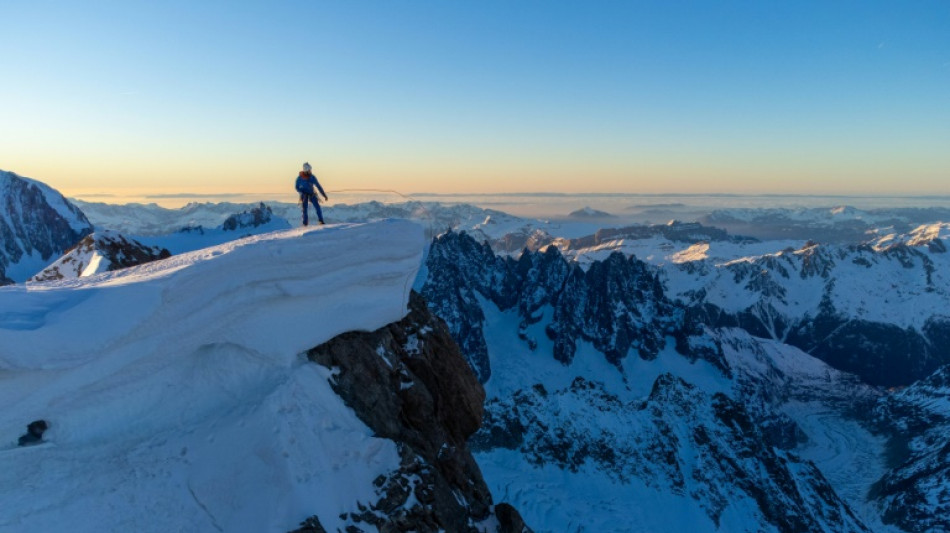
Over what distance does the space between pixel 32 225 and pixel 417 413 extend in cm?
21338

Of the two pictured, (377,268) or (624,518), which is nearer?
(377,268)

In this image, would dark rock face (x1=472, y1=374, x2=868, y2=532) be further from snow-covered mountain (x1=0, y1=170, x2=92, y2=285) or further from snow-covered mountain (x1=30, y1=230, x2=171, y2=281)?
snow-covered mountain (x1=0, y1=170, x2=92, y2=285)

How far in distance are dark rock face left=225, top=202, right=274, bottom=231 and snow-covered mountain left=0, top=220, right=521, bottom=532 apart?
144 meters

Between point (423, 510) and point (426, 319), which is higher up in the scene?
point (426, 319)

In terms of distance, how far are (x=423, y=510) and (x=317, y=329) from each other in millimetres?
7961

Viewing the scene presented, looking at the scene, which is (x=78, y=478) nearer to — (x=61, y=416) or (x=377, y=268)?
(x=61, y=416)

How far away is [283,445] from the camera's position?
16.8 meters

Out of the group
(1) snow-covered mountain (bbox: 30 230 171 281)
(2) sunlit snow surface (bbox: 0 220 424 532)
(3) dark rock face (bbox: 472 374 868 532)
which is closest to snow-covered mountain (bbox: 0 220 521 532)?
(2) sunlit snow surface (bbox: 0 220 424 532)

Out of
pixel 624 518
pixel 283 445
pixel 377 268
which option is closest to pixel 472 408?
pixel 377 268

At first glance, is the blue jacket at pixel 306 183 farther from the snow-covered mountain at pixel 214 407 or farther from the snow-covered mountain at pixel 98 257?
the snow-covered mountain at pixel 98 257

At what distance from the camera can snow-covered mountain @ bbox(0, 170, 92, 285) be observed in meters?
161

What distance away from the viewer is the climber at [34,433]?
15.2 m

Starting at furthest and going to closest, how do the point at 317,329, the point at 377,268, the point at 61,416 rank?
the point at 377,268, the point at 317,329, the point at 61,416

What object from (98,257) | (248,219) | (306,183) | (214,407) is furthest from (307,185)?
(248,219)
